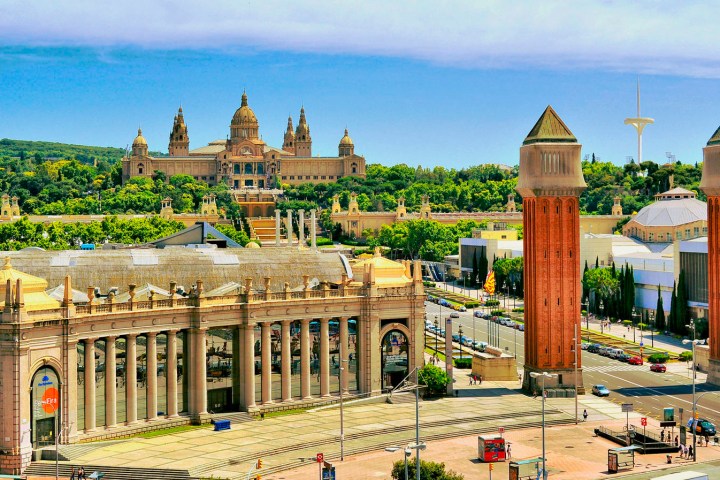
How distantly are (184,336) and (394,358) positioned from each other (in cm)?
2189

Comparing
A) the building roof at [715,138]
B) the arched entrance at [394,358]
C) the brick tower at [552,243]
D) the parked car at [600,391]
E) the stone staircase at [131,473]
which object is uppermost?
the building roof at [715,138]

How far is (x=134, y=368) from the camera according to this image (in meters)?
96.1

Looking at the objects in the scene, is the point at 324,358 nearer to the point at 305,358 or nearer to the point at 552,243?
the point at 305,358

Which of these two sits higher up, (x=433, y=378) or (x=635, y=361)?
(x=433, y=378)

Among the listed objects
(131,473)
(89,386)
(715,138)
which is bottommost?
(131,473)

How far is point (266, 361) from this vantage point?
4136 inches

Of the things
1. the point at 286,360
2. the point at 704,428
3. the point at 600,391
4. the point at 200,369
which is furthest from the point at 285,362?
the point at 704,428

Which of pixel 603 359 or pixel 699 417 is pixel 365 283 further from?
pixel 603 359

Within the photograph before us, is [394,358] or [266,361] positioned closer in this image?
[266,361]

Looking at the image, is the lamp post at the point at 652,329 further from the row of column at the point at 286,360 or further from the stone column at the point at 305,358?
the stone column at the point at 305,358

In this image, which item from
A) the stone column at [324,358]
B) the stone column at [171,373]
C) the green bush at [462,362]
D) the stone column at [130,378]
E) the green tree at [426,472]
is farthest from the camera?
the green bush at [462,362]

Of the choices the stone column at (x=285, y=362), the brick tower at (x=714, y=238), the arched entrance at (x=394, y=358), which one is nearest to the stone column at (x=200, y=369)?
the stone column at (x=285, y=362)

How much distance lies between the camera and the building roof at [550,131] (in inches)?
4781

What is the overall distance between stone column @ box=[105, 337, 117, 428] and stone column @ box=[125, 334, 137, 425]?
1533mm
